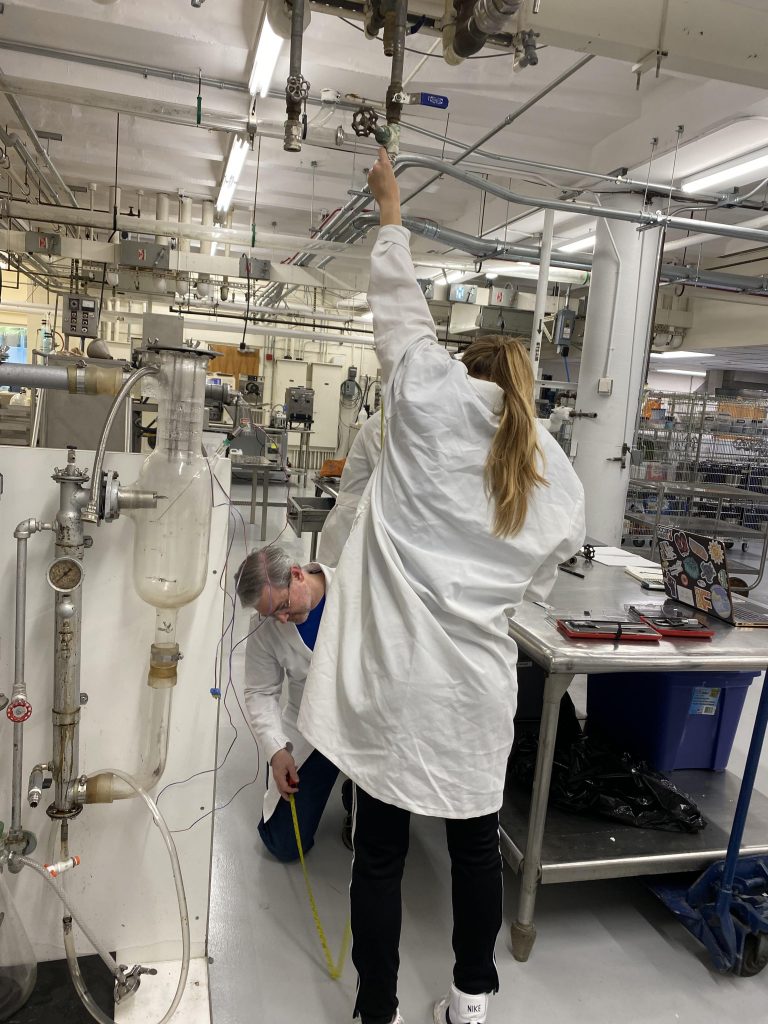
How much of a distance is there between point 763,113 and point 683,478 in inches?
121

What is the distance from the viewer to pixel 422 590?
3.75ft

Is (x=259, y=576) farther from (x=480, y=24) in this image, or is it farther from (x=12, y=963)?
(x=480, y=24)

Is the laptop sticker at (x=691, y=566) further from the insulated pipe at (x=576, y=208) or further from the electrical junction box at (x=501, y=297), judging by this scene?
the electrical junction box at (x=501, y=297)

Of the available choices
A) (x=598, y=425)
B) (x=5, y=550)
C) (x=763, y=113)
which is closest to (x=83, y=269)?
(x=598, y=425)

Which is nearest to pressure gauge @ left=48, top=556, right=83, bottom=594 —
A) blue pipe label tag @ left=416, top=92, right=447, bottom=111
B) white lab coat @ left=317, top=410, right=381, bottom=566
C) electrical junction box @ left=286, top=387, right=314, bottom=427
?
white lab coat @ left=317, top=410, right=381, bottom=566

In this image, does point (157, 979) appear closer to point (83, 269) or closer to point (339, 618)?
point (339, 618)

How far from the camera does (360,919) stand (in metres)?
1.23

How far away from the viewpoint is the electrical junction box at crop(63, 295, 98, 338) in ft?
12.8

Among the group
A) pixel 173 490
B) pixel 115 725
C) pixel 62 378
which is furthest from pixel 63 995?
pixel 62 378

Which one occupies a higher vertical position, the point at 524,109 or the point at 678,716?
the point at 524,109

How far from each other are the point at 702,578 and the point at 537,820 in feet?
2.81

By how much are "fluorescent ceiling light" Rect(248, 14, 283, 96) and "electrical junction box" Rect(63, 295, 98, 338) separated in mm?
1421

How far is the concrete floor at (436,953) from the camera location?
57.3 inches

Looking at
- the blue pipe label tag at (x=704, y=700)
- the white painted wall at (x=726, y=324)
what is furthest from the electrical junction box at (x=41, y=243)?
the white painted wall at (x=726, y=324)
